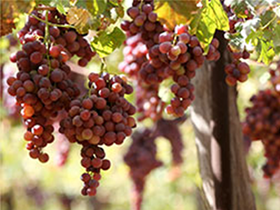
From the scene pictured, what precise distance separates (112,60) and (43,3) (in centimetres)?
194

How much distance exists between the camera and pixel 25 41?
121 centimetres

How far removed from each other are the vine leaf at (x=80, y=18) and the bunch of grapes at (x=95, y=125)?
138mm

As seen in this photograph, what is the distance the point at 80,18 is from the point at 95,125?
23cm

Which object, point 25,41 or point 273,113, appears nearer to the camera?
point 25,41

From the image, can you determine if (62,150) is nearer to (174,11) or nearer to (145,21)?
(145,21)

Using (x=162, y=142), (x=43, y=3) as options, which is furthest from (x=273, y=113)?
(x=162, y=142)

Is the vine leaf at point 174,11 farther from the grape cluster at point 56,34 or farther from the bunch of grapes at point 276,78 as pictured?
the bunch of grapes at point 276,78

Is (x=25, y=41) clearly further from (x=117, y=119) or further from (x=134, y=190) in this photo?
(x=134, y=190)

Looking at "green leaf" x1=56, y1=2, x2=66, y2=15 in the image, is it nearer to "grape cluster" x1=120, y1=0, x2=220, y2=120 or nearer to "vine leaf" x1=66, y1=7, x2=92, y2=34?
"vine leaf" x1=66, y1=7, x2=92, y2=34

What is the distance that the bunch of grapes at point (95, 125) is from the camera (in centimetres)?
112

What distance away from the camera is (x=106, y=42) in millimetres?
1263

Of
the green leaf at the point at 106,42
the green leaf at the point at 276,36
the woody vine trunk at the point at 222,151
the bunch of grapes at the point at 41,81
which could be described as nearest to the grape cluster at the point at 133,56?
the woody vine trunk at the point at 222,151

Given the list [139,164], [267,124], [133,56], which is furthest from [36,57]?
[139,164]

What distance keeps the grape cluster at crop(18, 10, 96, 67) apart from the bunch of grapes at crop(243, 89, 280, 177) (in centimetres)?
98
